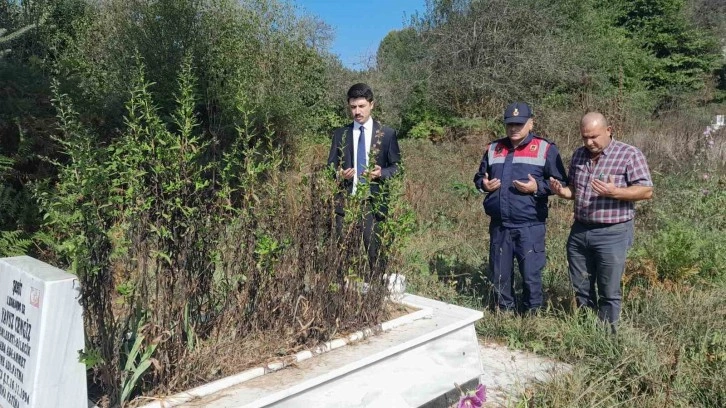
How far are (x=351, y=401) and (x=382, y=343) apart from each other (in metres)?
0.41

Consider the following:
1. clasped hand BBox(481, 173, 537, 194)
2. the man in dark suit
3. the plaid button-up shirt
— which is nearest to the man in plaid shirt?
the plaid button-up shirt

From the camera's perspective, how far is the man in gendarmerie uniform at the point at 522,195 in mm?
4465

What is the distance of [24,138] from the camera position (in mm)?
5582

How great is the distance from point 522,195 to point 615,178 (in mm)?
691

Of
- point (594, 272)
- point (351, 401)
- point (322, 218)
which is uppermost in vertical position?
point (322, 218)

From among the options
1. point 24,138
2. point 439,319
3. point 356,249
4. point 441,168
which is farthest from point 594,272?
point 441,168

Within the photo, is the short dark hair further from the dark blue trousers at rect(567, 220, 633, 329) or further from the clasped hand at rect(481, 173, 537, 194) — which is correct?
the dark blue trousers at rect(567, 220, 633, 329)

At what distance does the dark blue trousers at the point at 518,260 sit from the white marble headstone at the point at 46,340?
3314mm

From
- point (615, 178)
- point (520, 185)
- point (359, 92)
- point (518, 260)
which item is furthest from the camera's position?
point (518, 260)

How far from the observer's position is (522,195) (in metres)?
4.48

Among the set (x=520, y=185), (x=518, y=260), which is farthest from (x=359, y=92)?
(x=518, y=260)

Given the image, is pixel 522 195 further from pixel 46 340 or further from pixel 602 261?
pixel 46 340

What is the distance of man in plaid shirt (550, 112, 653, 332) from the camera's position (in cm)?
407

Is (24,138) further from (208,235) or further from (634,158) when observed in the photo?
(634,158)
